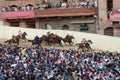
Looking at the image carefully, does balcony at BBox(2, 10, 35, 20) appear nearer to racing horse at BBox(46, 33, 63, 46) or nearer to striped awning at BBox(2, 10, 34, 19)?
striped awning at BBox(2, 10, 34, 19)

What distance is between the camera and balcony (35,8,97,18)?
63081 millimetres

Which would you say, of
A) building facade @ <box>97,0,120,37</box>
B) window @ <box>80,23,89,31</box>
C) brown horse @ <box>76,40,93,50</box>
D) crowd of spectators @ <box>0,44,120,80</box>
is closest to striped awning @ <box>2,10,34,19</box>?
window @ <box>80,23,89,31</box>

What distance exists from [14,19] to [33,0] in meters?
3.70

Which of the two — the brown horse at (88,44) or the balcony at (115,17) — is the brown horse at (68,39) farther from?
the balcony at (115,17)

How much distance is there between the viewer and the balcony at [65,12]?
63081 mm

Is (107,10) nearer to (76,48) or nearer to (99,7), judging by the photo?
(99,7)

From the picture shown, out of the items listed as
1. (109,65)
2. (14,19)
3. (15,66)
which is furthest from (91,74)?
(14,19)

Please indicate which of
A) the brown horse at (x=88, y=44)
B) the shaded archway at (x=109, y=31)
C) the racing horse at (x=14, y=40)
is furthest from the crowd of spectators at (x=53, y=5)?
the racing horse at (x=14, y=40)

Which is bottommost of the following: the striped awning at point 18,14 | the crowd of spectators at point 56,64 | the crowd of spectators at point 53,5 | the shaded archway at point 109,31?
the shaded archway at point 109,31

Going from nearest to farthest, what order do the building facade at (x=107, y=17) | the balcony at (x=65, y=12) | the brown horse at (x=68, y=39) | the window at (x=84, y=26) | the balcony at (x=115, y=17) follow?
1. the brown horse at (x=68, y=39)
2. the balcony at (x=115, y=17)
3. the building facade at (x=107, y=17)
4. the balcony at (x=65, y=12)
5. the window at (x=84, y=26)

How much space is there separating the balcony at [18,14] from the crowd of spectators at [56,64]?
16190 millimetres

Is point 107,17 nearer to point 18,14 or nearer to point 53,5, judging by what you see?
point 53,5

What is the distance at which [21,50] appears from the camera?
160 ft

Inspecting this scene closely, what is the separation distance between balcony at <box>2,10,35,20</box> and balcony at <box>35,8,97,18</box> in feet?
2.50
